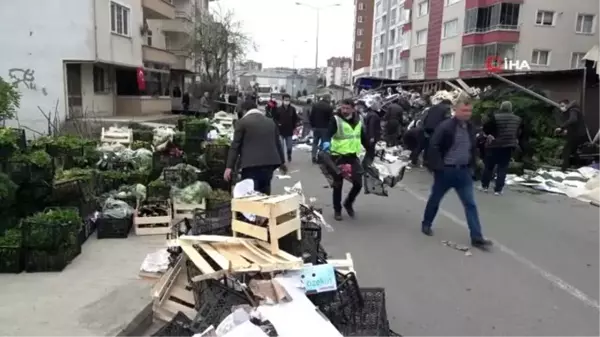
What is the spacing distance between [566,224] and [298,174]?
627cm

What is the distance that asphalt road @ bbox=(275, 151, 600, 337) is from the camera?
15.3ft

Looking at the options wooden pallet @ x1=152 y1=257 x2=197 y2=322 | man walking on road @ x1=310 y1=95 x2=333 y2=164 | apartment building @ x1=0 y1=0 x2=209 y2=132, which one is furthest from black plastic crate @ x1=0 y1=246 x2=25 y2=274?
apartment building @ x1=0 y1=0 x2=209 y2=132

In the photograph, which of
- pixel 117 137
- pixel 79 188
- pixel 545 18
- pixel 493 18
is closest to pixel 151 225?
pixel 79 188

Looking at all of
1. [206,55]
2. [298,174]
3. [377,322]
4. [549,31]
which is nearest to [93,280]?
[377,322]

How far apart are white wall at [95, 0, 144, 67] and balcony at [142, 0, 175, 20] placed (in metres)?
2.82

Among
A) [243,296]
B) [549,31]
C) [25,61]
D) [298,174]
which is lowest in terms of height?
[298,174]

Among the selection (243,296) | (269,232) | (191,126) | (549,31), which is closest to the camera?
(243,296)

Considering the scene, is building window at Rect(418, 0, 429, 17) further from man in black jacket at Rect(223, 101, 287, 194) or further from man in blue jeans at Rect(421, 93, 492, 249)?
man in black jacket at Rect(223, 101, 287, 194)

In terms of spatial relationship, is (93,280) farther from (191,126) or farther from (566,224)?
(566,224)

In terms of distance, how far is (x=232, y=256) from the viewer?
399cm

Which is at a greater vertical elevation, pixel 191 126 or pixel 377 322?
pixel 191 126

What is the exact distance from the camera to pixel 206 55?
145 feet

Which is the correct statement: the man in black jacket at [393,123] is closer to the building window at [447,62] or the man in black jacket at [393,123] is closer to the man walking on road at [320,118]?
the man walking on road at [320,118]

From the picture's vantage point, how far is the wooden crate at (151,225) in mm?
7090
